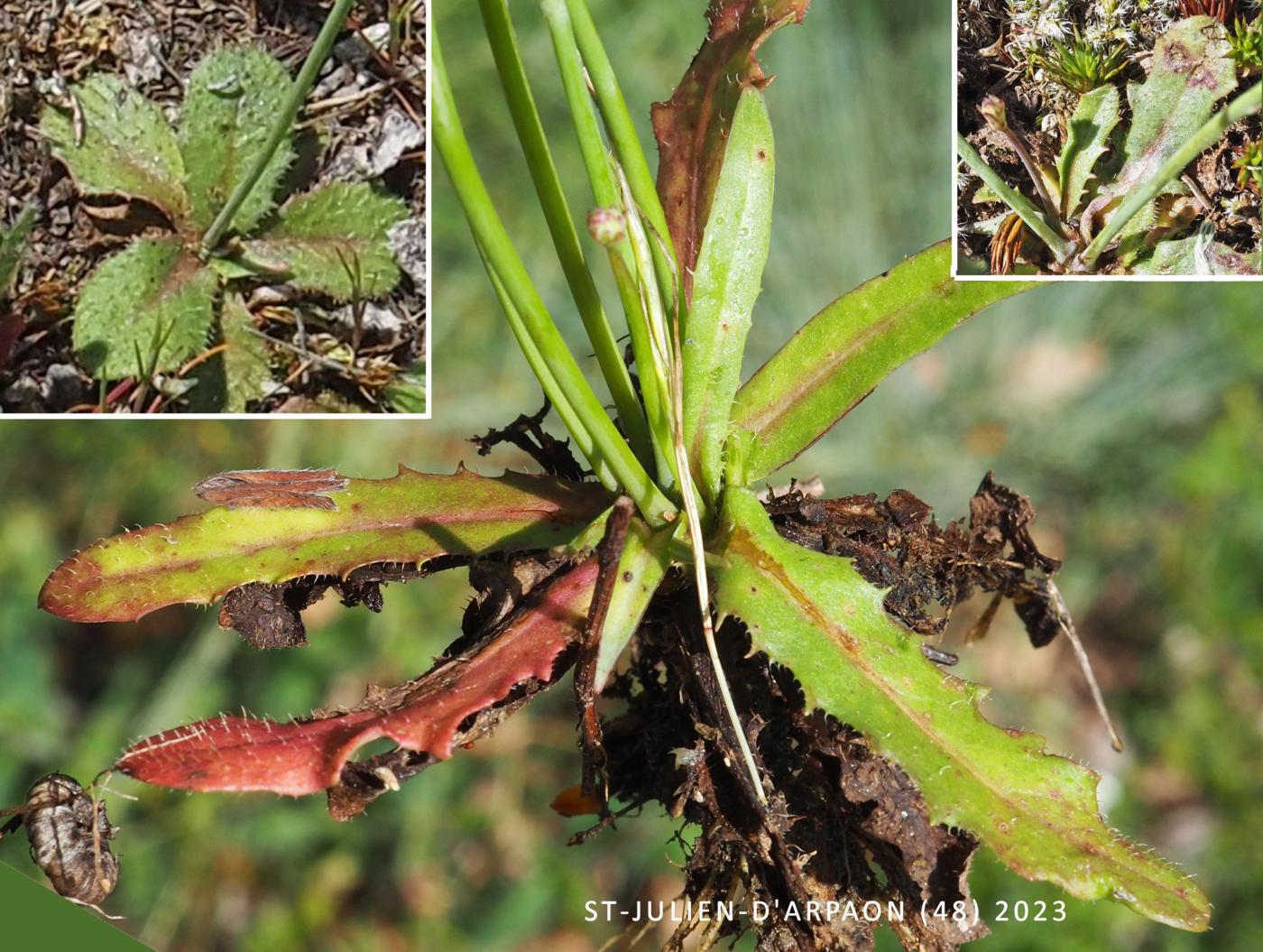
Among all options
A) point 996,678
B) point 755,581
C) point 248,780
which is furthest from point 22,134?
point 996,678

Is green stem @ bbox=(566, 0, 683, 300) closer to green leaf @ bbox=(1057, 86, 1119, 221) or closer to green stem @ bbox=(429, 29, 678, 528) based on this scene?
green stem @ bbox=(429, 29, 678, 528)

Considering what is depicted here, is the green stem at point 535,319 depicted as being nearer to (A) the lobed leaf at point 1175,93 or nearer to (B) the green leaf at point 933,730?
(B) the green leaf at point 933,730

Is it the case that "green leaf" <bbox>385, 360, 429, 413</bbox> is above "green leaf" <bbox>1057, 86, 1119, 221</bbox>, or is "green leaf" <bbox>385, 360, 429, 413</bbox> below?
below

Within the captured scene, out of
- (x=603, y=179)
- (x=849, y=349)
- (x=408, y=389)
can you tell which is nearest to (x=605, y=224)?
(x=603, y=179)

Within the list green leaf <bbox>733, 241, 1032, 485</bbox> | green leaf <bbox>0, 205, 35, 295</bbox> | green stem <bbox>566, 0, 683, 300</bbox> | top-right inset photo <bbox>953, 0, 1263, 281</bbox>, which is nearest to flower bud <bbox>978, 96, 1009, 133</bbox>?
top-right inset photo <bbox>953, 0, 1263, 281</bbox>

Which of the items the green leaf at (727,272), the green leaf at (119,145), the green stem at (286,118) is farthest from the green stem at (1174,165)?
the green leaf at (119,145)

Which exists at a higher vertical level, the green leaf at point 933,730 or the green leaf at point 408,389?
the green leaf at point 408,389

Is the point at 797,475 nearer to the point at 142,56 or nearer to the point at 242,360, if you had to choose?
the point at 242,360
